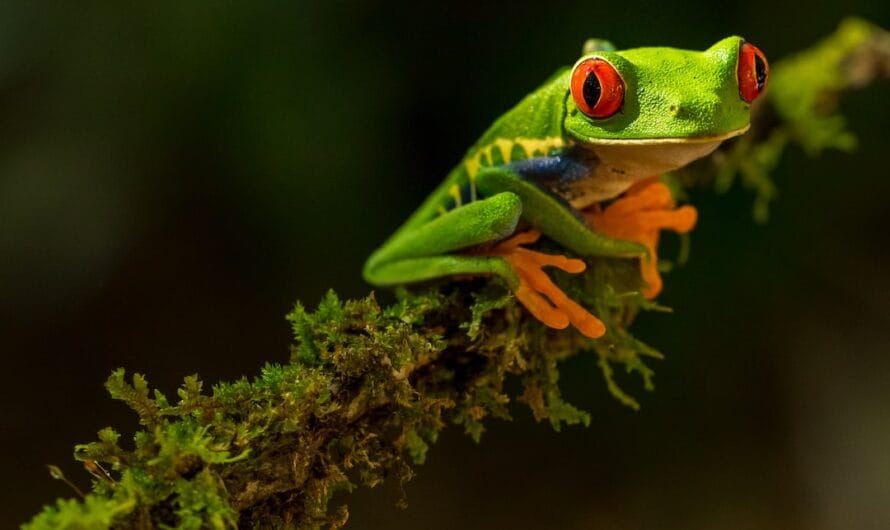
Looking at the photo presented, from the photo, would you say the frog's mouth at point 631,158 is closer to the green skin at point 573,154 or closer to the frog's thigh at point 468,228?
the green skin at point 573,154

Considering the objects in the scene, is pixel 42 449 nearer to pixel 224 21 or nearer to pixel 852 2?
pixel 224 21

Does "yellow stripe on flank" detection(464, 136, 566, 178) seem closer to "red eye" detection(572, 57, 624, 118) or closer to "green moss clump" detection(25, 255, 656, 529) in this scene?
"red eye" detection(572, 57, 624, 118)

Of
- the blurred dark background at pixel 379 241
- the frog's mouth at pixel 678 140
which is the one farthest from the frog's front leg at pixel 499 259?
the blurred dark background at pixel 379 241

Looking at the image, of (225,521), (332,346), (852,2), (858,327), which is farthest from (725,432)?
(225,521)

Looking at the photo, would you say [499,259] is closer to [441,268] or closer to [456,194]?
[441,268]

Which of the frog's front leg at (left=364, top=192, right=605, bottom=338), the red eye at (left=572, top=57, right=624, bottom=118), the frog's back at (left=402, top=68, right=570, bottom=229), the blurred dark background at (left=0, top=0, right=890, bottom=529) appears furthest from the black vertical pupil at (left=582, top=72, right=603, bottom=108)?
the blurred dark background at (left=0, top=0, right=890, bottom=529)

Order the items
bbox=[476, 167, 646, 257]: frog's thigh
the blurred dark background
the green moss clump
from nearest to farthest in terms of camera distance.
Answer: the green moss clump → bbox=[476, 167, 646, 257]: frog's thigh → the blurred dark background

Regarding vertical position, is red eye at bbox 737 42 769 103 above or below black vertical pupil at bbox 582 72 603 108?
below
